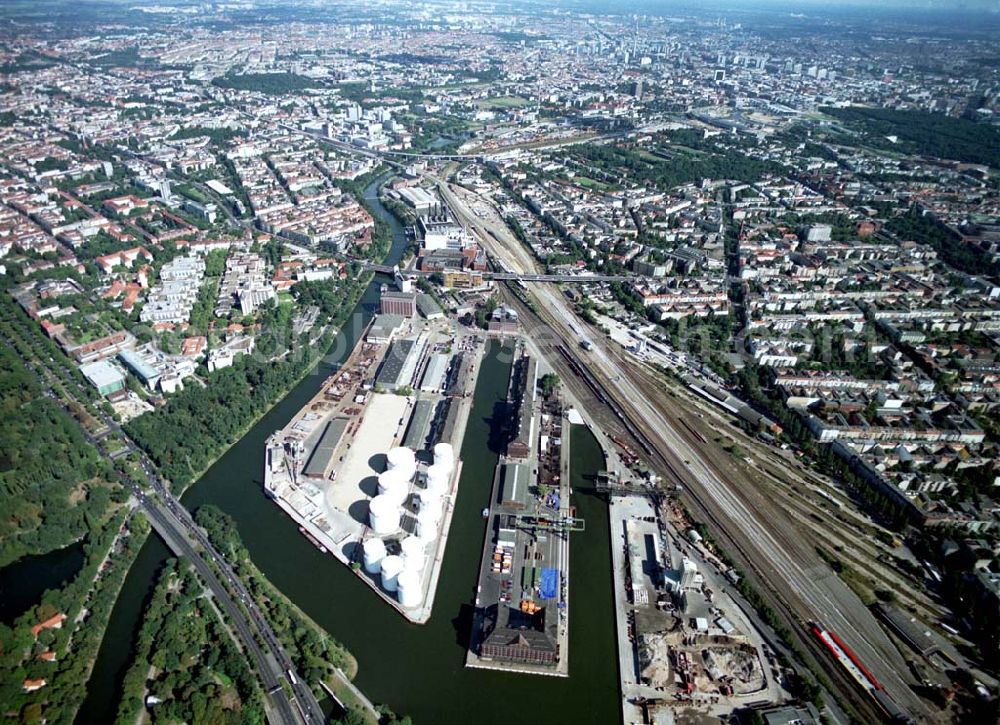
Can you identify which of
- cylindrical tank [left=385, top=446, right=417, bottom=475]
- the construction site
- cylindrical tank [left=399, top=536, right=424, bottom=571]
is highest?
cylindrical tank [left=385, top=446, right=417, bottom=475]

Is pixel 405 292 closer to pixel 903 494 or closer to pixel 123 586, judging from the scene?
pixel 123 586

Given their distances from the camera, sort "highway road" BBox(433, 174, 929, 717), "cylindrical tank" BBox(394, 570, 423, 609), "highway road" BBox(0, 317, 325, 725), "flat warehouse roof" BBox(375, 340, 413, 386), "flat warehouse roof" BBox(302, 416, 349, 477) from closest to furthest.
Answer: "highway road" BBox(0, 317, 325, 725) < "highway road" BBox(433, 174, 929, 717) < "cylindrical tank" BBox(394, 570, 423, 609) < "flat warehouse roof" BBox(302, 416, 349, 477) < "flat warehouse roof" BBox(375, 340, 413, 386)

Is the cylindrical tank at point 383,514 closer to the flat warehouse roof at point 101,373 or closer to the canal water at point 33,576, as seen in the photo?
the canal water at point 33,576

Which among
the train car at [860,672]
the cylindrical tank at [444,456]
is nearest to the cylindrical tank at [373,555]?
the cylindrical tank at [444,456]

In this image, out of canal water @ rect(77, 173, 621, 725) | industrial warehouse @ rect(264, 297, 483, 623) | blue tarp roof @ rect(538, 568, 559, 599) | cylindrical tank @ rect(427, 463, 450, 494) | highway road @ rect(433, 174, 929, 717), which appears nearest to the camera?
canal water @ rect(77, 173, 621, 725)

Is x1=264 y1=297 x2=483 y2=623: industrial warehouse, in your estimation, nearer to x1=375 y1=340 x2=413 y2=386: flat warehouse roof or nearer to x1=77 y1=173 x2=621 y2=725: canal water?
x1=375 y1=340 x2=413 y2=386: flat warehouse roof

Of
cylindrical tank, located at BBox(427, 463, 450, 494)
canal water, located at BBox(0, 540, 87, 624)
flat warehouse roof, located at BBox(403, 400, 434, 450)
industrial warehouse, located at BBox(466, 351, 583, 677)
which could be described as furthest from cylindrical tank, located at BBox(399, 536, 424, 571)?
canal water, located at BBox(0, 540, 87, 624)

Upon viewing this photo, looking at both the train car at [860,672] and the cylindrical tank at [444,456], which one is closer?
the train car at [860,672]
